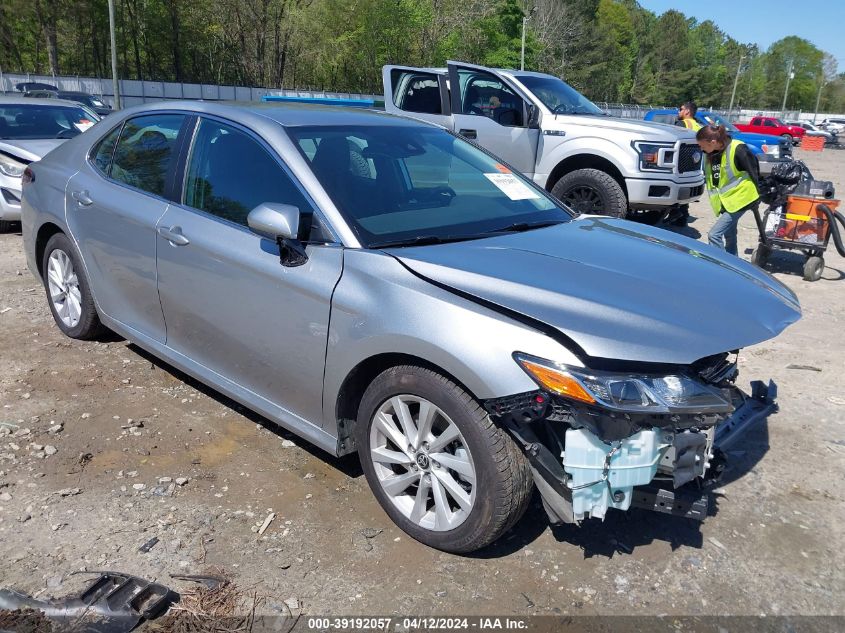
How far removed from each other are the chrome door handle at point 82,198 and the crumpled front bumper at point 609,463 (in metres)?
3.20

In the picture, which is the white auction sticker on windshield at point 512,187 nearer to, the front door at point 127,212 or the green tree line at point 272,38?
the front door at point 127,212

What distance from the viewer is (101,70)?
5606cm

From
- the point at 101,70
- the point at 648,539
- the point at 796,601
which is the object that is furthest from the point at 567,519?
the point at 101,70

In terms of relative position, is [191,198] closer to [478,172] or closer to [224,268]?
[224,268]

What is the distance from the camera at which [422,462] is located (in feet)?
9.50

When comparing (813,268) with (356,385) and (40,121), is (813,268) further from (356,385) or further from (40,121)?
(40,121)

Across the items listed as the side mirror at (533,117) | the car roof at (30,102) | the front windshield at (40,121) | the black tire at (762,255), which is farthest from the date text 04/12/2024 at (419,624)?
the car roof at (30,102)

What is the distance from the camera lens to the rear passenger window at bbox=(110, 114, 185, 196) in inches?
159

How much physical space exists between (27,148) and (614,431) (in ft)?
28.8

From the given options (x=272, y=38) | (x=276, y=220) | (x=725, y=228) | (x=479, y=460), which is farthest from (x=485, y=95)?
(x=272, y=38)

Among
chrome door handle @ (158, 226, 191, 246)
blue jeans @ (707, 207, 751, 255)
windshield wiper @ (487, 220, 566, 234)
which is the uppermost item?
windshield wiper @ (487, 220, 566, 234)

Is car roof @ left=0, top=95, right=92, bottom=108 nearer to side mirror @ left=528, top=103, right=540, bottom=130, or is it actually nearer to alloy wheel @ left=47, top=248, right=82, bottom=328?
alloy wheel @ left=47, top=248, right=82, bottom=328

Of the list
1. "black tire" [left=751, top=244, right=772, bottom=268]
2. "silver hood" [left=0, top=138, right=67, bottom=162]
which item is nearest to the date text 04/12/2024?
"black tire" [left=751, top=244, right=772, bottom=268]

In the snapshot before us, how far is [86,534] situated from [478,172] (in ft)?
8.72
